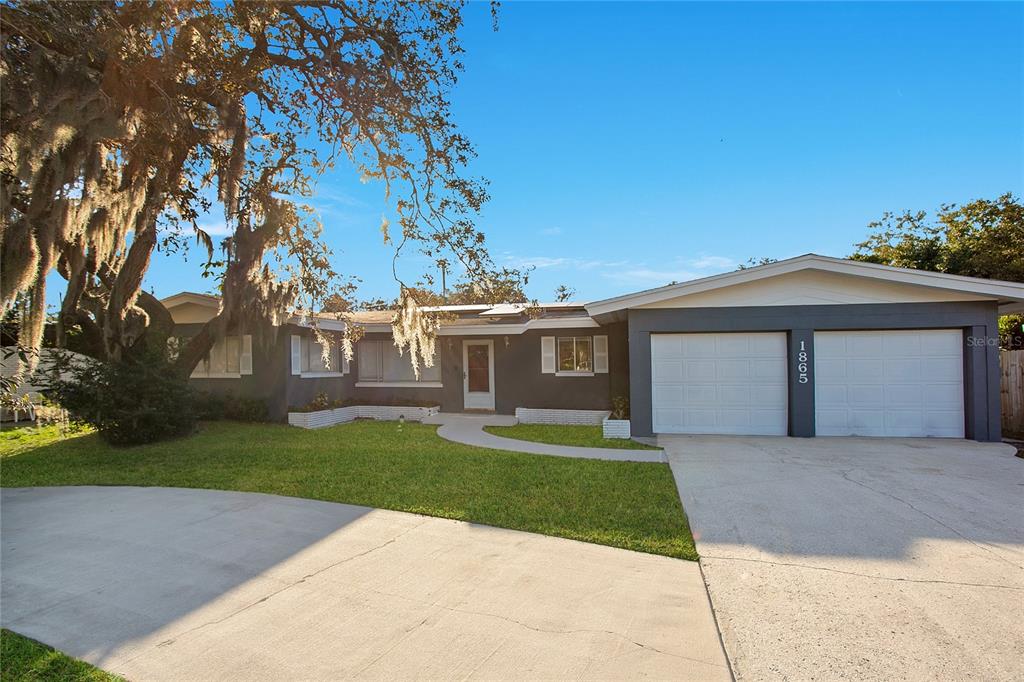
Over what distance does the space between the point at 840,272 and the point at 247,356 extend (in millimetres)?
14231

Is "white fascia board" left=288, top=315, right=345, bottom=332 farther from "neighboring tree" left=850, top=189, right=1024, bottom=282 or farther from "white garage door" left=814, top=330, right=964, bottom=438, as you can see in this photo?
"neighboring tree" left=850, top=189, right=1024, bottom=282

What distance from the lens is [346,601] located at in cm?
379

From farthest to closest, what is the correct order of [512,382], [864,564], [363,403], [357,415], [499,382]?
[363,403] → [357,415] → [499,382] → [512,382] → [864,564]

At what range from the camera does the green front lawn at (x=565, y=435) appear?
34.8 feet

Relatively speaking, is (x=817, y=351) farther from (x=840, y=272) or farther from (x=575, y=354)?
(x=575, y=354)

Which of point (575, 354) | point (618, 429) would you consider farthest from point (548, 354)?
point (618, 429)

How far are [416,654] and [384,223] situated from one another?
7.01 meters

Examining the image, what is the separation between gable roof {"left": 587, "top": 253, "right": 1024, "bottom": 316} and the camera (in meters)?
9.96

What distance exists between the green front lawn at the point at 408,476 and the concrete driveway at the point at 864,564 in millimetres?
583

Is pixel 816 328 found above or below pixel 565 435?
above

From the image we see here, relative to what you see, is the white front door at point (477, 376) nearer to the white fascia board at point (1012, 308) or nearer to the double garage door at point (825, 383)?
the double garage door at point (825, 383)

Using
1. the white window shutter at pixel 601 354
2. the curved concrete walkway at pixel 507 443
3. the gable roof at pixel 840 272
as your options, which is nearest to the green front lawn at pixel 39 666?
the curved concrete walkway at pixel 507 443

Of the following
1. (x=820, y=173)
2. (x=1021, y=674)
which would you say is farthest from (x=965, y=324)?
(x=1021, y=674)

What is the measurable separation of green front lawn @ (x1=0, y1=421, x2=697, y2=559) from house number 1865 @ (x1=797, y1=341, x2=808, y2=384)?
4647 mm
